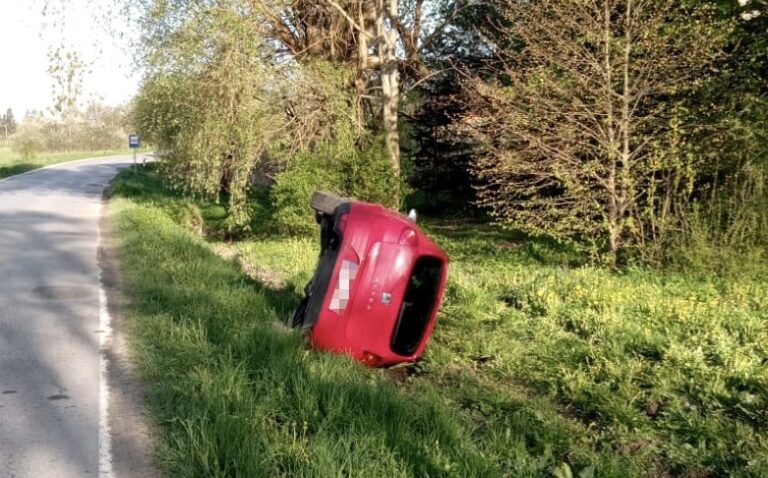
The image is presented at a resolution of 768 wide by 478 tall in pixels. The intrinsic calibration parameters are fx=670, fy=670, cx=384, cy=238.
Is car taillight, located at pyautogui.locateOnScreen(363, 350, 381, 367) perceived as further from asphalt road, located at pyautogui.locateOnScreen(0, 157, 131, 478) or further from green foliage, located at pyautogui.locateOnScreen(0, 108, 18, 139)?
green foliage, located at pyautogui.locateOnScreen(0, 108, 18, 139)

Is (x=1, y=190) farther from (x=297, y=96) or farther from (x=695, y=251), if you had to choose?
(x=695, y=251)

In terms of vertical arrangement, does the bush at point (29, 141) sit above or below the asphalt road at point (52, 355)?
above

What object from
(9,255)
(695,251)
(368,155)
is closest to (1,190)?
(9,255)

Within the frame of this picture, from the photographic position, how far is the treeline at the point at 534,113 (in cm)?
1038

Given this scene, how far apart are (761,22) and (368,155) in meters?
8.08

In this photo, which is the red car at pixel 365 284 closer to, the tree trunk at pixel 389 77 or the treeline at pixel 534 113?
the treeline at pixel 534 113

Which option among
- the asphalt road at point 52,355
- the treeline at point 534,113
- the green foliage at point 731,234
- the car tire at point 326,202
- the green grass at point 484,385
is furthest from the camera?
the treeline at point 534,113

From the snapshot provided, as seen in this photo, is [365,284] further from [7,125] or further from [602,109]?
[7,125]

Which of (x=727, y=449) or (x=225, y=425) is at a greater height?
(x=225, y=425)

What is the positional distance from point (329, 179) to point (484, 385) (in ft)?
32.1

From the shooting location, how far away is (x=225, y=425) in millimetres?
4207

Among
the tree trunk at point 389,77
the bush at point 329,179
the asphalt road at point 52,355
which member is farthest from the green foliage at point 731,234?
the asphalt road at point 52,355

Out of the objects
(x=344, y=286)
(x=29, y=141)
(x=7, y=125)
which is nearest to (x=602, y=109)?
(x=344, y=286)

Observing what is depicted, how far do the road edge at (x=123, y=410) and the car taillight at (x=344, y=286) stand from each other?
176cm
